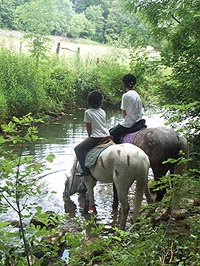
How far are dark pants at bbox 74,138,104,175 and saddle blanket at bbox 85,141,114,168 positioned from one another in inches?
2.6

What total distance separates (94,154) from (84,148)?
0.23m

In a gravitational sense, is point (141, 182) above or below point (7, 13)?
below

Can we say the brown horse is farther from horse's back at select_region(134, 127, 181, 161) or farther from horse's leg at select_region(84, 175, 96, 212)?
horse's leg at select_region(84, 175, 96, 212)

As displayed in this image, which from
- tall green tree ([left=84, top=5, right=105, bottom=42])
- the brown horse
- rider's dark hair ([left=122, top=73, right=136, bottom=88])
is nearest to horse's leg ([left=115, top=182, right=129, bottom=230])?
the brown horse

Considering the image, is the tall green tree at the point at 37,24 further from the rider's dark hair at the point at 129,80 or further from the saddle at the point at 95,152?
the saddle at the point at 95,152

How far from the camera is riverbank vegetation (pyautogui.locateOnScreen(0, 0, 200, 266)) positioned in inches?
103

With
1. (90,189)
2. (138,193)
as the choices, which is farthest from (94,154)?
(138,193)

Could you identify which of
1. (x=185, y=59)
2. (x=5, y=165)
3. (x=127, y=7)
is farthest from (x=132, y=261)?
(x=127, y=7)

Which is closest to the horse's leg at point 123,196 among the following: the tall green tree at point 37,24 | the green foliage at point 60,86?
the green foliage at point 60,86

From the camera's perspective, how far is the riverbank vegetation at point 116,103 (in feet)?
8.58

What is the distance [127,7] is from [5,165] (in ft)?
22.2

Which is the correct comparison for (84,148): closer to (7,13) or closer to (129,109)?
(129,109)

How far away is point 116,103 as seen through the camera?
2083 cm

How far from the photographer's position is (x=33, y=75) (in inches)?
589
